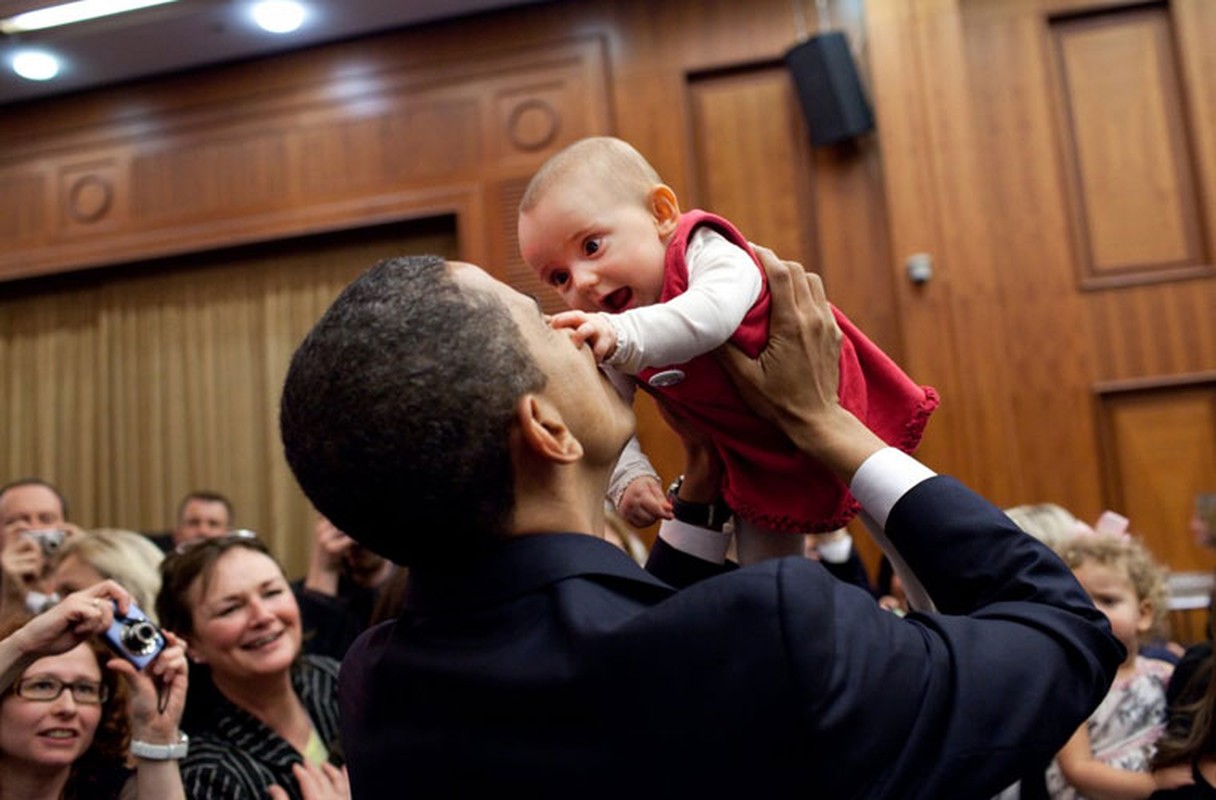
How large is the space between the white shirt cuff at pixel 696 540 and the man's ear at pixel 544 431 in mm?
580

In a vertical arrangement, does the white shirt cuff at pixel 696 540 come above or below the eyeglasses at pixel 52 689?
above

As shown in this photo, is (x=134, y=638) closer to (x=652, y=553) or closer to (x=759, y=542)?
(x=652, y=553)

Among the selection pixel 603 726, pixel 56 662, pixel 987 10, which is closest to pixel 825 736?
pixel 603 726

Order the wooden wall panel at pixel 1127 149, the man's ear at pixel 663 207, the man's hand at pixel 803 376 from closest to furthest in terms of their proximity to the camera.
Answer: the man's hand at pixel 803 376
the man's ear at pixel 663 207
the wooden wall panel at pixel 1127 149

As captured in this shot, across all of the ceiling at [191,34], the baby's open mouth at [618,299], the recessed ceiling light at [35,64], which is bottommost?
the baby's open mouth at [618,299]

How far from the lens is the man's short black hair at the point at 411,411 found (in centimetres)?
105

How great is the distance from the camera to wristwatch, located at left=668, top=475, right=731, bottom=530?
170 cm

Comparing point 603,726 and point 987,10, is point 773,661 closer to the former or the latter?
point 603,726

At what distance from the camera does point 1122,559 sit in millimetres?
2982

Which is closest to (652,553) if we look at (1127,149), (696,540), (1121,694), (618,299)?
(696,540)

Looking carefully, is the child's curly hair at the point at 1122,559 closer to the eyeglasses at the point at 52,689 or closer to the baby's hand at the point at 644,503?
the baby's hand at the point at 644,503

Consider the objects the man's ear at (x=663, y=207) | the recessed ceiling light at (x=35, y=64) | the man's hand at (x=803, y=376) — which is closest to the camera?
the man's hand at (x=803, y=376)

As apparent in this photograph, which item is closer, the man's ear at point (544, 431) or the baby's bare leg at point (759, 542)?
the man's ear at point (544, 431)

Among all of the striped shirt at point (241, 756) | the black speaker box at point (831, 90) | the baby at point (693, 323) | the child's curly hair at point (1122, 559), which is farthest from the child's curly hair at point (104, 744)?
the black speaker box at point (831, 90)
